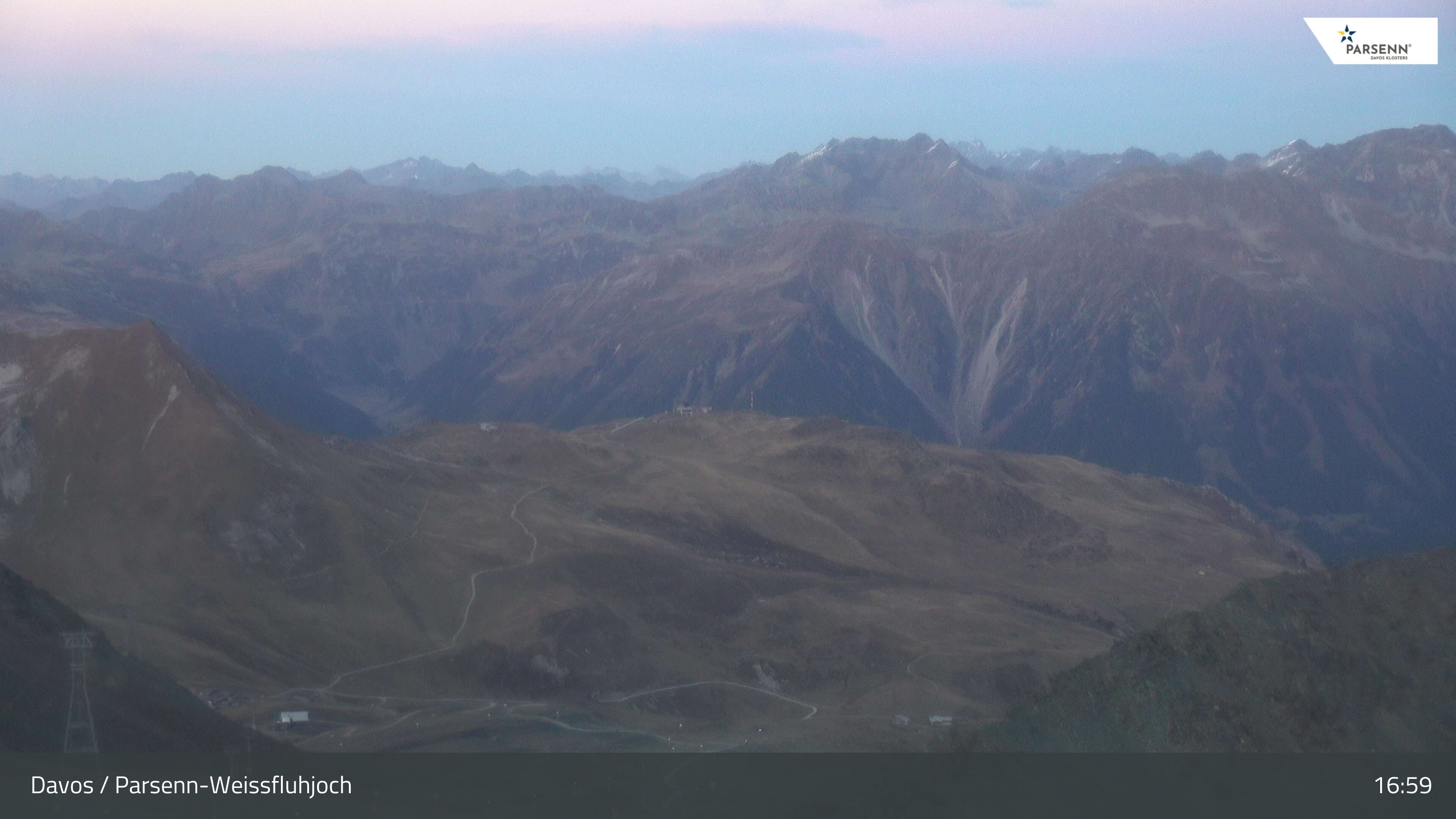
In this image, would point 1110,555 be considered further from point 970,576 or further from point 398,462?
point 398,462

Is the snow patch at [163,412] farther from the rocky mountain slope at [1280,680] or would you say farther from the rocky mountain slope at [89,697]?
the rocky mountain slope at [1280,680]

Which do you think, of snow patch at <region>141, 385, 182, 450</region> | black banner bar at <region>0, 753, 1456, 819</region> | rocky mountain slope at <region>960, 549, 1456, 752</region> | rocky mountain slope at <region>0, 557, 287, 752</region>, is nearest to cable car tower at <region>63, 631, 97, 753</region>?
rocky mountain slope at <region>0, 557, 287, 752</region>

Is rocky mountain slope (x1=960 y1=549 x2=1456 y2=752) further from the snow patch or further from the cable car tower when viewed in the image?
the snow patch

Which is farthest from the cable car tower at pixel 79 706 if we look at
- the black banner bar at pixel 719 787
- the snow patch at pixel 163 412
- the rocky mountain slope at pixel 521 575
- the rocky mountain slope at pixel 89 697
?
the snow patch at pixel 163 412

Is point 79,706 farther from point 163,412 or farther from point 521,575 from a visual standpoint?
point 163,412

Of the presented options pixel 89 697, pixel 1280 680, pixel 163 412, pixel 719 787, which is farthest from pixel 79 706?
pixel 163 412
